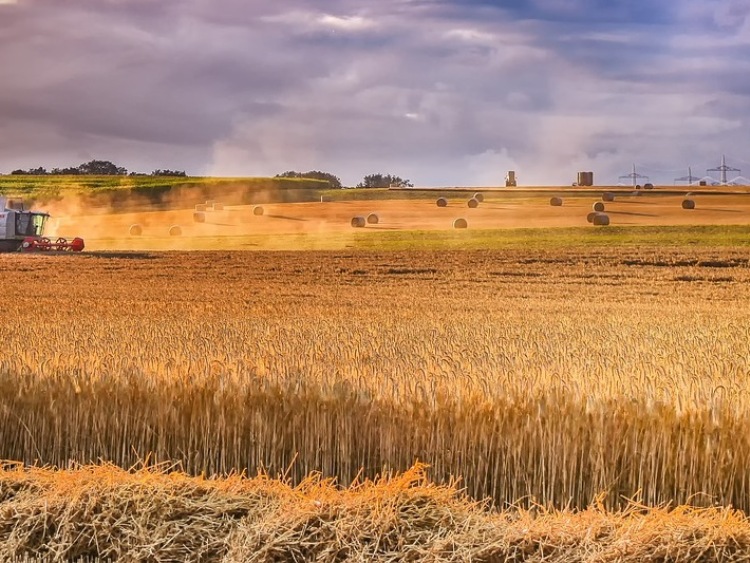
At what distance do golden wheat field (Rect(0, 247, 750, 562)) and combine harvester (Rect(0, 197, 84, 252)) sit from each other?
29.0 metres

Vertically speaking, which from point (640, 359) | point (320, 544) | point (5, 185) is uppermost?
point (5, 185)

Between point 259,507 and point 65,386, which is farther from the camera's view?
point 65,386

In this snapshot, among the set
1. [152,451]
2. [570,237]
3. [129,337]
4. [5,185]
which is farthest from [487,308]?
[5,185]

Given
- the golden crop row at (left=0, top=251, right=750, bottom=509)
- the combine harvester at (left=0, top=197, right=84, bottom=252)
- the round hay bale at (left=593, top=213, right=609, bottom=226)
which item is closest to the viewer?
the golden crop row at (left=0, top=251, right=750, bottom=509)

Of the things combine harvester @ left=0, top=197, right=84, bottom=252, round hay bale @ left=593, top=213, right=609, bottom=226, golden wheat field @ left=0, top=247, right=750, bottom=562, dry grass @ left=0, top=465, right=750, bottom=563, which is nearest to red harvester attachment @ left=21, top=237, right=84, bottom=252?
combine harvester @ left=0, top=197, right=84, bottom=252

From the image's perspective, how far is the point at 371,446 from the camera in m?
7.41

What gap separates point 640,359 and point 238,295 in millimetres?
13582

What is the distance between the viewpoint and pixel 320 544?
6156 mm

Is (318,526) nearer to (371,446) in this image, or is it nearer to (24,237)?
(371,446)

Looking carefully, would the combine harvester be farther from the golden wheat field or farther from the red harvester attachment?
the golden wheat field

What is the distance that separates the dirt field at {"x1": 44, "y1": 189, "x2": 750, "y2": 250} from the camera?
4453cm

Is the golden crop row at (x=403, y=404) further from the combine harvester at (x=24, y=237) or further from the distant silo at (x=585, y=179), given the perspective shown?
the distant silo at (x=585, y=179)

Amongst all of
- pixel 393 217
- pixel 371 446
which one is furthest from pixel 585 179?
pixel 371 446

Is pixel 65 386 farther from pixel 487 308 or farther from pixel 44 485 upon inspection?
pixel 487 308
